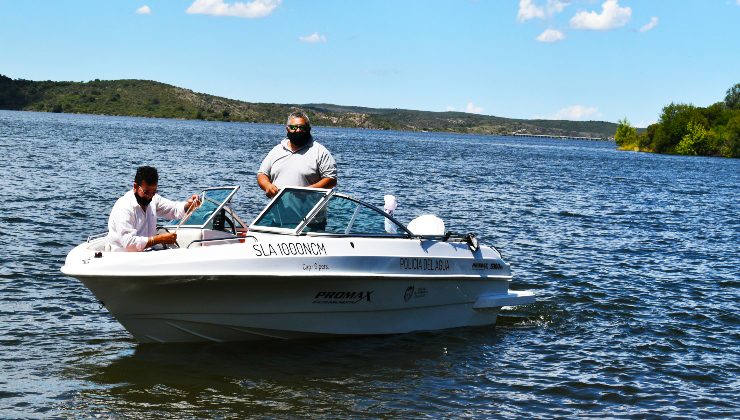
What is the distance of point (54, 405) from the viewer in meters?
8.26

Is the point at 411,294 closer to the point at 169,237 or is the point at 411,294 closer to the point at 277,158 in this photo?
the point at 277,158

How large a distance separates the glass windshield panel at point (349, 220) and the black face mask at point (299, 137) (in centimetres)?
82

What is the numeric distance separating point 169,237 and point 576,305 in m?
7.41

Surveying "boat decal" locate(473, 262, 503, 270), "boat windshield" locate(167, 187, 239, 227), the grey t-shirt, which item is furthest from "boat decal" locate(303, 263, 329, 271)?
"boat decal" locate(473, 262, 503, 270)

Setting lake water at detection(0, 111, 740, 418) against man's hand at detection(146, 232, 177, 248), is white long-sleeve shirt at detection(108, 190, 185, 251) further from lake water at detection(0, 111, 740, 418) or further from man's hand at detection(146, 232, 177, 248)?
lake water at detection(0, 111, 740, 418)

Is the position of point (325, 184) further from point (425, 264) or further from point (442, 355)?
point (442, 355)

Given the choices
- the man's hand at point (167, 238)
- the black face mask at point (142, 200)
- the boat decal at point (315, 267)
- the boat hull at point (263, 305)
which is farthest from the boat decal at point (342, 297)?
the black face mask at point (142, 200)

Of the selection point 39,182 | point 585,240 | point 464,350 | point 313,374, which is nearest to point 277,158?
point 313,374

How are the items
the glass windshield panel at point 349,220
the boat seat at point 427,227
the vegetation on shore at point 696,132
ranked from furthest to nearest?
the vegetation on shore at point 696,132 → the boat seat at point 427,227 → the glass windshield panel at point 349,220

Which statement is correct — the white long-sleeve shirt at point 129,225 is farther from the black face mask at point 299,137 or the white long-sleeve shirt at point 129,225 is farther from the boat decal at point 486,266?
the boat decal at point 486,266

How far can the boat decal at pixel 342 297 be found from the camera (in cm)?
1013

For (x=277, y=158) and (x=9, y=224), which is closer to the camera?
(x=277, y=158)

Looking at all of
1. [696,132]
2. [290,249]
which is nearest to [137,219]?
[290,249]

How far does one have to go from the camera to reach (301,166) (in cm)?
1049
